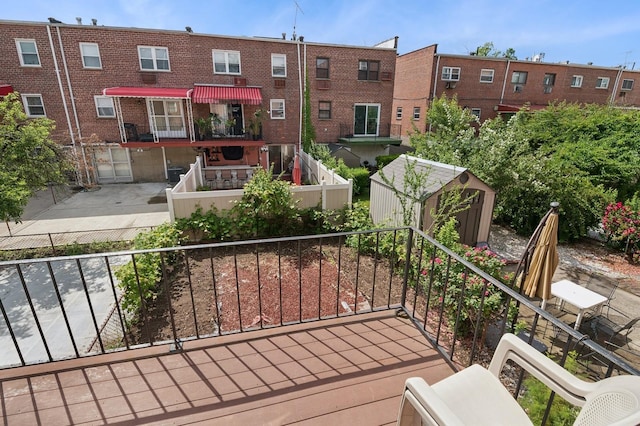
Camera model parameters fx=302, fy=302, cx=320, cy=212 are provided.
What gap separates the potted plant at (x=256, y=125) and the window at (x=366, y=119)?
5.36 metres

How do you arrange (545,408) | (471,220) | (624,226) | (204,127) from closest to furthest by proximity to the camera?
(545,408), (471,220), (624,226), (204,127)

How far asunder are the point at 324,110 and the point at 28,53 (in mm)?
13188

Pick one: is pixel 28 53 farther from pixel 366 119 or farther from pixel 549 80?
pixel 549 80

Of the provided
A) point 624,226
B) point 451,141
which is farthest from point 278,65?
point 624,226

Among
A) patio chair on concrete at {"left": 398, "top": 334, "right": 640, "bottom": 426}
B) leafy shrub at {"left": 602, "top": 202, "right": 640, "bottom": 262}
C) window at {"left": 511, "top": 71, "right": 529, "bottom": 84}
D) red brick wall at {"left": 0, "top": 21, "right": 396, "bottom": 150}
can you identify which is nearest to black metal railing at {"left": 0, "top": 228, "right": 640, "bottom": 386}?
patio chair on concrete at {"left": 398, "top": 334, "right": 640, "bottom": 426}

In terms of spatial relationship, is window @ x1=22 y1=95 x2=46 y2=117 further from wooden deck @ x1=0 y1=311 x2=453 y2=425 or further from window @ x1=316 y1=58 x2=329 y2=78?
wooden deck @ x1=0 y1=311 x2=453 y2=425

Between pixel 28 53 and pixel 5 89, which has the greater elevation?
pixel 28 53

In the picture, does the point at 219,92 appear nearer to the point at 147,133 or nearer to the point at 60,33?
the point at 147,133

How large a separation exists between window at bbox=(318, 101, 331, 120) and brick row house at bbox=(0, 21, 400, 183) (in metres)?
0.05

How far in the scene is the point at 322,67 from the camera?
15938mm

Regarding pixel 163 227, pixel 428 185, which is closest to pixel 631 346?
pixel 428 185

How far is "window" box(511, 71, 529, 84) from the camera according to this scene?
64.3 ft

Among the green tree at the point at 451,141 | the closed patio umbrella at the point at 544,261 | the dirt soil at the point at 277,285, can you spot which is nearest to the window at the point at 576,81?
the green tree at the point at 451,141

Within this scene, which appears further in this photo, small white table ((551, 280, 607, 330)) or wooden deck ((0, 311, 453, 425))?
small white table ((551, 280, 607, 330))
